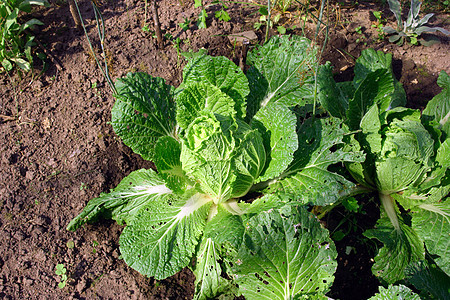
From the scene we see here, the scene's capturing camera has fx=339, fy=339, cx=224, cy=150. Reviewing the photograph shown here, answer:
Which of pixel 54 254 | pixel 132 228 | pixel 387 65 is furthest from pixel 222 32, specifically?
pixel 54 254

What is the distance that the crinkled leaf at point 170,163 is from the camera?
2402mm

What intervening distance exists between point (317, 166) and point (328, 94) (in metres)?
0.64

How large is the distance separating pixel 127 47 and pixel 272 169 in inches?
88.0

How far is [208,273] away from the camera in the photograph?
250 centimetres

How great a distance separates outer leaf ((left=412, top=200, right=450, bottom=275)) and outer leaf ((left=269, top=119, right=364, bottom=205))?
658 millimetres

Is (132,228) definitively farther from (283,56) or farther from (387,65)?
(387,65)

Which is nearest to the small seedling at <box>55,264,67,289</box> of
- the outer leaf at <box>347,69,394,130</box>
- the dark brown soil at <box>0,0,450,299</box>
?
the dark brown soil at <box>0,0,450,299</box>

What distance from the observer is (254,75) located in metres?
2.89

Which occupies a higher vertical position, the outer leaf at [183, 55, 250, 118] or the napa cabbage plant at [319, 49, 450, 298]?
the outer leaf at [183, 55, 250, 118]

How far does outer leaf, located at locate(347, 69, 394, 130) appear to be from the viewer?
2656 millimetres

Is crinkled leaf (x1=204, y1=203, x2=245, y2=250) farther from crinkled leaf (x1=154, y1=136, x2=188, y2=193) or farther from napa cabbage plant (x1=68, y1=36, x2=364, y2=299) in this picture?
crinkled leaf (x1=154, y1=136, x2=188, y2=193)

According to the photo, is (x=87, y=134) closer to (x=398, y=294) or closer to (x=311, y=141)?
(x=311, y=141)

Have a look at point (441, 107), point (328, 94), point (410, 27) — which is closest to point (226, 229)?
point (328, 94)

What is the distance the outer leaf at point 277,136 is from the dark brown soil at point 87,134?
986mm
